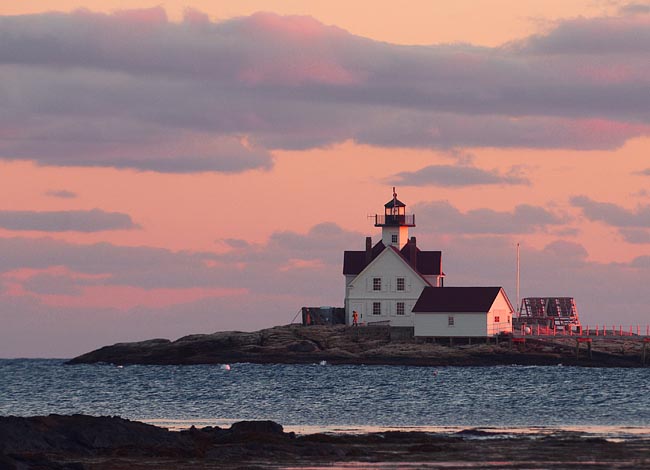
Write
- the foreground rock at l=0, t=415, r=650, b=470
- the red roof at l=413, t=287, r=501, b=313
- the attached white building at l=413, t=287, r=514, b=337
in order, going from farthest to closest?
the red roof at l=413, t=287, r=501, b=313 → the attached white building at l=413, t=287, r=514, b=337 → the foreground rock at l=0, t=415, r=650, b=470

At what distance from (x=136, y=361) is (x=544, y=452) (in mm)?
74173

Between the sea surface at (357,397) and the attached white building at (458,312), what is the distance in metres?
4.17

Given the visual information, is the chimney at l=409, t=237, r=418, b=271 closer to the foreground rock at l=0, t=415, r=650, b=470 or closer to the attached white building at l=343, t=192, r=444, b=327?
the attached white building at l=343, t=192, r=444, b=327

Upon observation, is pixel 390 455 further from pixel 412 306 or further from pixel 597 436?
pixel 412 306

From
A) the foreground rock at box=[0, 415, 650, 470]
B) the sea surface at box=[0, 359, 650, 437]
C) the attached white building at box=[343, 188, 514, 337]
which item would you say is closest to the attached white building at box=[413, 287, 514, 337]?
the attached white building at box=[343, 188, 514, 337]

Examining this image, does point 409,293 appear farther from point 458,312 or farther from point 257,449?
point 257,449

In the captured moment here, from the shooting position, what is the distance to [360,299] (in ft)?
315

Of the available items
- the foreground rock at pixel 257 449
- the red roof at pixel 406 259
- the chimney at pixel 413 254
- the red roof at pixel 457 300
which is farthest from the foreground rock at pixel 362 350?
the foreground rock at pixel 257 449

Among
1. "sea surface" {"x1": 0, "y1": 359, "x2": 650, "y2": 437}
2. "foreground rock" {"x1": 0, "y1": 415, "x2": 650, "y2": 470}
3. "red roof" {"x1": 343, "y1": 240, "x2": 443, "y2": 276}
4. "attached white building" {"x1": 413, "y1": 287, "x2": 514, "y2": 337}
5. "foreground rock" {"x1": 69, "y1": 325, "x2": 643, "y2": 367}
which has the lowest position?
"foreground rock" {"x1": 0, "y1": 415, "x2": 650, "y2": 470}

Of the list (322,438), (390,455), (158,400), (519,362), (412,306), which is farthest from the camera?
(412,306)

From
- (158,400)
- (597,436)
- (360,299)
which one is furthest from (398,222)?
(597,436)

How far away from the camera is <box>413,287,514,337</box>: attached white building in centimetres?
9056

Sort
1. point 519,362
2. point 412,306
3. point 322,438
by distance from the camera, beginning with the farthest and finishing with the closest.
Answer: point 412,306
point 519,362
point 322,438

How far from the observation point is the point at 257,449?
29.6 m
